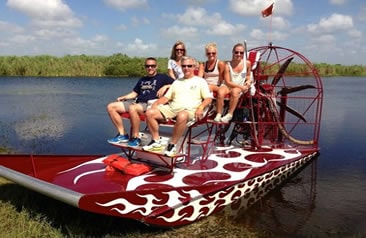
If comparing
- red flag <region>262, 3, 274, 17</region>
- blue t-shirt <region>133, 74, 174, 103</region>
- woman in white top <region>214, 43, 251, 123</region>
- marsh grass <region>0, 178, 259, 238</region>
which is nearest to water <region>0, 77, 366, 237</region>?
marsh grass <region>0, 178, 259, 238</region>

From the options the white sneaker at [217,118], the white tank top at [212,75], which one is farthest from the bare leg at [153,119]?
the white tank top at [212,75]

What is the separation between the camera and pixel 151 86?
7059mm

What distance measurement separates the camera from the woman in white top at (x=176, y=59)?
766cm

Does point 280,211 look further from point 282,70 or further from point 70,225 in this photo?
point 282,70

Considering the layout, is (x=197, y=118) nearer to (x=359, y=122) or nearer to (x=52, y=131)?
(x=52, y=131)

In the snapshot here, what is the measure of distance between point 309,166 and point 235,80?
390cm

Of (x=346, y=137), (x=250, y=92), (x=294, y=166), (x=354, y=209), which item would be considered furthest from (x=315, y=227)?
(x=346, y=137)

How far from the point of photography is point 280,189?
27.7 ft

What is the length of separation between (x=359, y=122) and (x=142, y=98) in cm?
1339

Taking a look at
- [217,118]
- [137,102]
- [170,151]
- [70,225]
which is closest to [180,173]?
[170,151]

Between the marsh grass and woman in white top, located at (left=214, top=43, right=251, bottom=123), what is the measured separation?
234cm

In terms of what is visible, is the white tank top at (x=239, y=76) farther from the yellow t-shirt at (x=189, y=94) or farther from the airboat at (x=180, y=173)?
the yellow t-shirt at (x=189, y=94)

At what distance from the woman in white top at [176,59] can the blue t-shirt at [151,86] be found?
603 mm

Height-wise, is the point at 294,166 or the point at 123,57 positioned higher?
the point at 123,57
